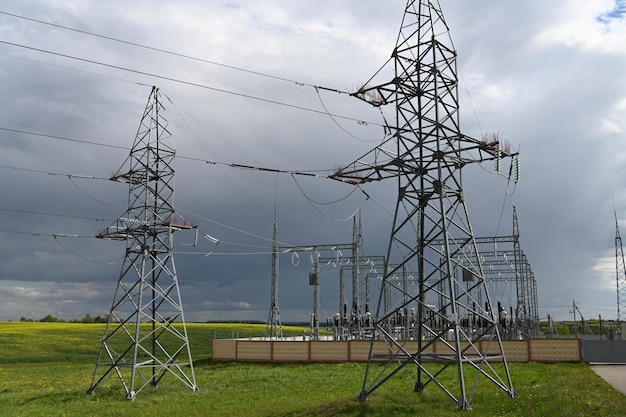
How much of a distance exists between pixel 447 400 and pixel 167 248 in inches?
575

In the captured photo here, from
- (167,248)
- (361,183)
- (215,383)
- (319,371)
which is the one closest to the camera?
(361,183)

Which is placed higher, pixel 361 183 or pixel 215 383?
pixel 361 183

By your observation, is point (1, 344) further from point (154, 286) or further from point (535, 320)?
point (535, 320)

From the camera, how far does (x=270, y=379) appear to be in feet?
99.3

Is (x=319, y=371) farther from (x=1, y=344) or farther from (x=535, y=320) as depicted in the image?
(x=1, y=344)

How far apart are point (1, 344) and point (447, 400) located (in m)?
52.8

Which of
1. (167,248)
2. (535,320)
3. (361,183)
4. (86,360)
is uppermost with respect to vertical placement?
(361,183)

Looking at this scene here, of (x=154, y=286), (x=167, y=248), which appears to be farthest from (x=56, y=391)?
(x=167, y=248)

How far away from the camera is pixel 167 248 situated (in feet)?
87.4

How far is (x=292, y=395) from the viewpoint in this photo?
24.2 metres

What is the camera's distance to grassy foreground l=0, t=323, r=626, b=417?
56.4 feet

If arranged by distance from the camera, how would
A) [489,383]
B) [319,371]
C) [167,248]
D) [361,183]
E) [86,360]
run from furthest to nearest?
[86,360] < [319,371] < [167,248] < [489,383] < [361,183]

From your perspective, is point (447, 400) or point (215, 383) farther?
point (215, 383)

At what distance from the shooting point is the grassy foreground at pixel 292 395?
56.4 feet
